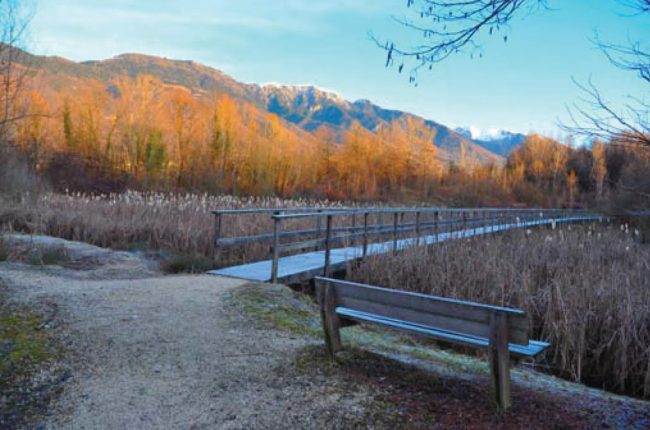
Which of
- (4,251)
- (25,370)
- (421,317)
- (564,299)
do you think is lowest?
(25,370)

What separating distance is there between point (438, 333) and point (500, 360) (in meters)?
0.43

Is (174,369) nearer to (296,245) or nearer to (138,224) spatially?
(296,245)

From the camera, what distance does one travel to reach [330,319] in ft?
12.9

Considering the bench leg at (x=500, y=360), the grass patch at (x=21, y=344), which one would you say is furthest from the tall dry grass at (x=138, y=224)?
the bench leg at (x=500, y=360)

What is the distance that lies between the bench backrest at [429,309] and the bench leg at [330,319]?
0.08 ft

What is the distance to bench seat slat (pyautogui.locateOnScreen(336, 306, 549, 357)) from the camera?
3150 mm

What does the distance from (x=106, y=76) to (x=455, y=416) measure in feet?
396

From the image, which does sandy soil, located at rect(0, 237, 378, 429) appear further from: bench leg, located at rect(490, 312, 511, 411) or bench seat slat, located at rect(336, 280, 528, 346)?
bench leg, located at rect(490, 312, 511, 411)

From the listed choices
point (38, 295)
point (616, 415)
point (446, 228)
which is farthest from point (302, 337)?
point (446, 228)

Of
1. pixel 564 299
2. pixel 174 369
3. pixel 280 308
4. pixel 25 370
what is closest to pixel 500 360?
pixel 174 369

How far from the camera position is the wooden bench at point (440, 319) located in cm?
304

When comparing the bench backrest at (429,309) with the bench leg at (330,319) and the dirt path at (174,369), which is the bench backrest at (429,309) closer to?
the bench leg at (330,319)

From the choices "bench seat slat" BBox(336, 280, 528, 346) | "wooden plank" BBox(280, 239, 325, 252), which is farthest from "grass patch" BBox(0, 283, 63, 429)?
"wooden plank" BBox(280, 239, 325, 252)

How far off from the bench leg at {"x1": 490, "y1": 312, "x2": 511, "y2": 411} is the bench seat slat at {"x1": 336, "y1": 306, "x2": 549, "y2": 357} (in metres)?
0.09
